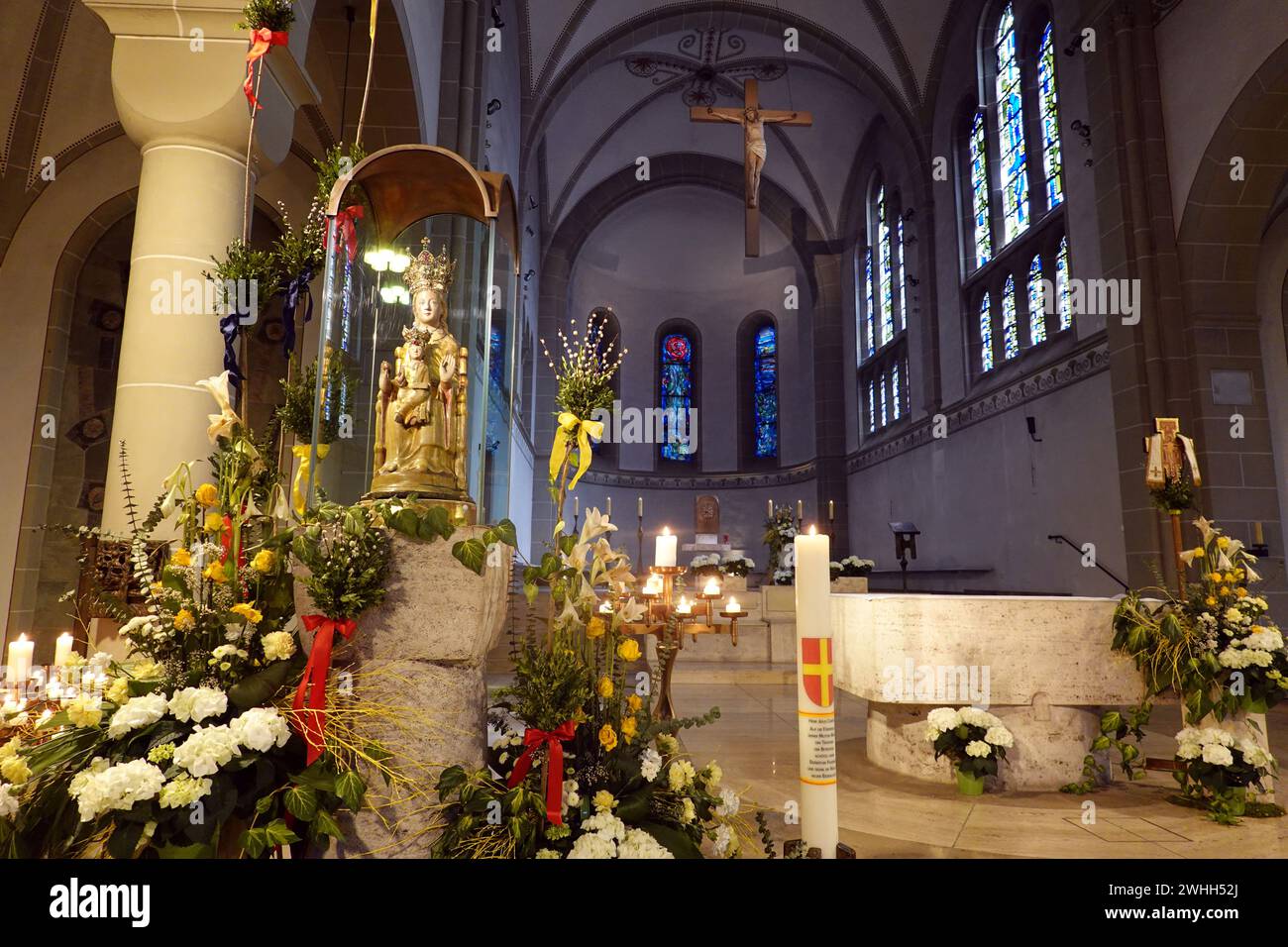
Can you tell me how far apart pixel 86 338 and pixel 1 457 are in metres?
1.24

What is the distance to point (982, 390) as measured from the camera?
12508mm

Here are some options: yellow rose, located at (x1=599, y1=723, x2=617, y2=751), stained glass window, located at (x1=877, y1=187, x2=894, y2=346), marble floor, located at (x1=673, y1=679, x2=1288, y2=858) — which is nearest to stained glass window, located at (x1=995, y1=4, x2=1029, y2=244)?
stained glass window, located at (x1=877, y1=187, x2=894, y2=346)

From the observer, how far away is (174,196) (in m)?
3.64

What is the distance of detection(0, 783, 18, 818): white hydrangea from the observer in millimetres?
1723

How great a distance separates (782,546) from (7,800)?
958cm

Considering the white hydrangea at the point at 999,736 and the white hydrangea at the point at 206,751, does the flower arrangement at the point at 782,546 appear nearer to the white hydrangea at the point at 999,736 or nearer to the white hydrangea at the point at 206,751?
the white hydrangea at the point at 999,736

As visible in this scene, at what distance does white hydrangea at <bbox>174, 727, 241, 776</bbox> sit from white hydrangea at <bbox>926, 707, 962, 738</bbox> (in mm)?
2780

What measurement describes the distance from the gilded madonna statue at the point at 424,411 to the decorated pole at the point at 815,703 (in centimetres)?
135

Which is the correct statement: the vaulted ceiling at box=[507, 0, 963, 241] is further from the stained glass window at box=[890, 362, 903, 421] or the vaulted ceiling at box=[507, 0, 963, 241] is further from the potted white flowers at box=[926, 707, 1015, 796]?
the potted white flowers at box=[926, 707, 1015, 796]

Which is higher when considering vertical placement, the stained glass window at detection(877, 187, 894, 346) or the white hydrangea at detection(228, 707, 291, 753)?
the stained glass window at detection(877, 187, 894, 346)

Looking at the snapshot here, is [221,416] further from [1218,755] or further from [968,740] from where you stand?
[1218,755]

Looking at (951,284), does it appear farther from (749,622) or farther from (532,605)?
(532,605)

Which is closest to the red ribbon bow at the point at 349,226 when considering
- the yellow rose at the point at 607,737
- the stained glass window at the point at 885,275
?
the yellow rose at the point at 607,737
